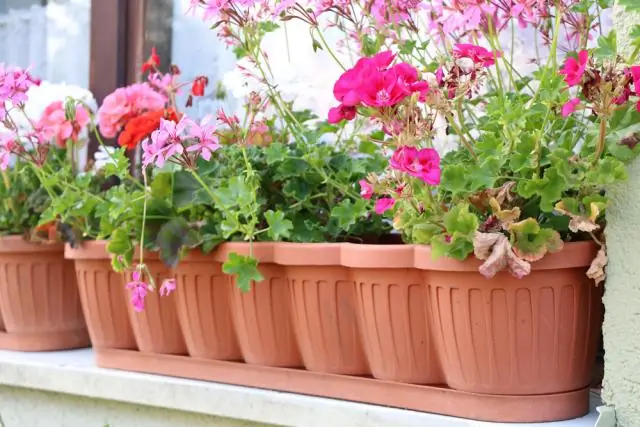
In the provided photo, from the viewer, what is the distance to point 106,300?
6.42 ft

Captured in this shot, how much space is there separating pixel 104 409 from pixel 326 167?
69 cm

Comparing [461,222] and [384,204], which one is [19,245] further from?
[461,222]

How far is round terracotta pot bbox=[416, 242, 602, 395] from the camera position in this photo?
1394 mm

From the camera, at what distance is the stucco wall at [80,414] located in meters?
1.82

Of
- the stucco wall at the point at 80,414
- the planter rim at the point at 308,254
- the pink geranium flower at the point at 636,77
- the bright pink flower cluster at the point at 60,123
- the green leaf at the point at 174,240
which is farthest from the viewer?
the bright pink flower cluster at the point at 60,123

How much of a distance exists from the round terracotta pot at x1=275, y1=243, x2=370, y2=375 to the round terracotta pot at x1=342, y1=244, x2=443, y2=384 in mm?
50

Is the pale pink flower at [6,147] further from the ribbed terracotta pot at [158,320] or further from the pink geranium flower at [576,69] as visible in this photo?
→ the pink geranium flower at [576,69]

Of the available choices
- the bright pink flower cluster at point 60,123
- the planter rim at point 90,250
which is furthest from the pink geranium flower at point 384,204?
the bright pink flower cluster at point 60,123

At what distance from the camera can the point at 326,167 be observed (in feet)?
5.75

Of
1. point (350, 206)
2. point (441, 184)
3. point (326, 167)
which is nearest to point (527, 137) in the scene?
point (441, 184)

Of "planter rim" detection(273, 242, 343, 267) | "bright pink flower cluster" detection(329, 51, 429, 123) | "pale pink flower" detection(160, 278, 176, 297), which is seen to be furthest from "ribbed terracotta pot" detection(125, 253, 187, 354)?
"bright pink flower cluster" detection(329, 51, 429, 123)

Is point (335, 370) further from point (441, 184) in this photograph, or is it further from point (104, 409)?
point (104, 409)

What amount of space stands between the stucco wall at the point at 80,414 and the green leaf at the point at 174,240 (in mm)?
313

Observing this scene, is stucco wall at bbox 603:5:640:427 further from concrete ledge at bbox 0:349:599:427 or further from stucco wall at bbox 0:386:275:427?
stucco wall at bbox 0:386:275:427
